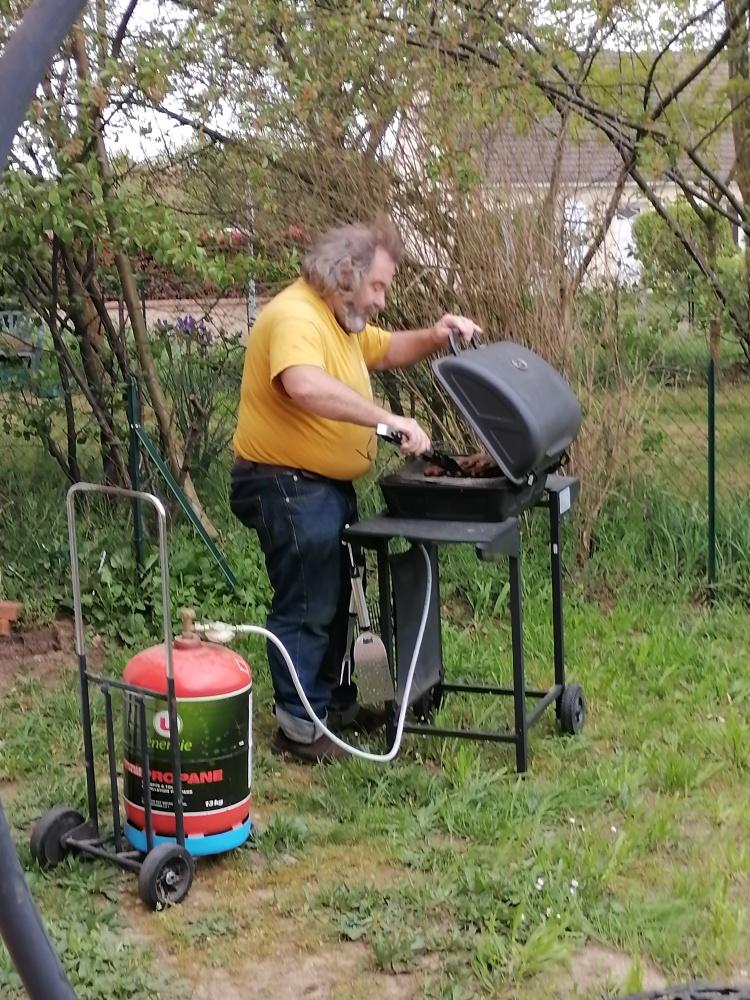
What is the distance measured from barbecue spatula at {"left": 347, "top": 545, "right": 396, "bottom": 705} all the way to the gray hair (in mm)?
1136

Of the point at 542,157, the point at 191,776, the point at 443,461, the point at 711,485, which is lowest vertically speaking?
the point at 191,776

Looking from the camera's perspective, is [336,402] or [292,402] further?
[292,402]

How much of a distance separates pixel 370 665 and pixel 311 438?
83 cm

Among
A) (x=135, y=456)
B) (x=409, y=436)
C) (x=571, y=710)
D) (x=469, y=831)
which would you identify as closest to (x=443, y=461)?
(x=409, y=436)

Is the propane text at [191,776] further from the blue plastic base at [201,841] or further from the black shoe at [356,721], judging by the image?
the black shoe at [356,721]

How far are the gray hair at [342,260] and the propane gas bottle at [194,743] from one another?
4.22ft

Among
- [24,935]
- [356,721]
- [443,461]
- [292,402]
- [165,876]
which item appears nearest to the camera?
[24,935]

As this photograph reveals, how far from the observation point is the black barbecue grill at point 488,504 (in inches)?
143

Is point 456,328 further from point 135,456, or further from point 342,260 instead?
point 135,456

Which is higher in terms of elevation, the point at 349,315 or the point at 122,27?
the point at 122,27

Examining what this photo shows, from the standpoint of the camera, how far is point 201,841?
10.9 feet

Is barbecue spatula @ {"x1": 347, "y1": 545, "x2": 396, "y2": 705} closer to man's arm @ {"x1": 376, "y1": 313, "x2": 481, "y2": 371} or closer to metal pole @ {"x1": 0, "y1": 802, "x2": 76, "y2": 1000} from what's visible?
man's arm @ {"x1": 376, "y1": 313, "x2": 481, "y2": 371}

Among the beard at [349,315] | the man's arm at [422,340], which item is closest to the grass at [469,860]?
the man's arm at [422,340]

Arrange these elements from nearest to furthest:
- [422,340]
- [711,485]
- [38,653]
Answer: [422,340]
[38,653]
[711,485]
